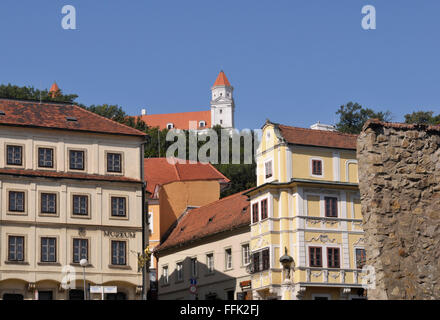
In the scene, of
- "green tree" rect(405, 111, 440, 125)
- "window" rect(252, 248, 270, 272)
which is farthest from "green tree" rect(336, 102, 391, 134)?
"window" rect(252, 248, 270, 272)

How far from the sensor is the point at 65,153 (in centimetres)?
6038

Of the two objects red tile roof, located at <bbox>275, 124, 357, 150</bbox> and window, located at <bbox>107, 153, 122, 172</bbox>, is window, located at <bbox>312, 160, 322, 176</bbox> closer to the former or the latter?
red tile roof, located at <bbox>275, 124, 357, 150</bbox>

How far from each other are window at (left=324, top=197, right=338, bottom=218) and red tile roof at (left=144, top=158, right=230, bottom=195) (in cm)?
2490

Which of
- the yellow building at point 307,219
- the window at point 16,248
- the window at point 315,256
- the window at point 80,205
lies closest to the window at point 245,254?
the yellow building at point 307,219

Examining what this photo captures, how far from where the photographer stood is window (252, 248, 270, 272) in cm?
6088

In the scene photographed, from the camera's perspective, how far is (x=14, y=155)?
5894 centimetres

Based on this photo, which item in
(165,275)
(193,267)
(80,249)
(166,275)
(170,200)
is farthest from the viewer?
(170,200)

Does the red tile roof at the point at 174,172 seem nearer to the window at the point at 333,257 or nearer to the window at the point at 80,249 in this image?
the window at the point at 333,257

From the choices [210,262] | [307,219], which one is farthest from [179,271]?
[307,219]

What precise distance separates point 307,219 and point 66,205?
16826 millimetres

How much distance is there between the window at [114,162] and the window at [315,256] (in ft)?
48.5

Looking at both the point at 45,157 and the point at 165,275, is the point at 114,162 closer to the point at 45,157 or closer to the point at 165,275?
the point at 45,157

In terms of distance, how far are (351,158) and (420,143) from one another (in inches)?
1824
